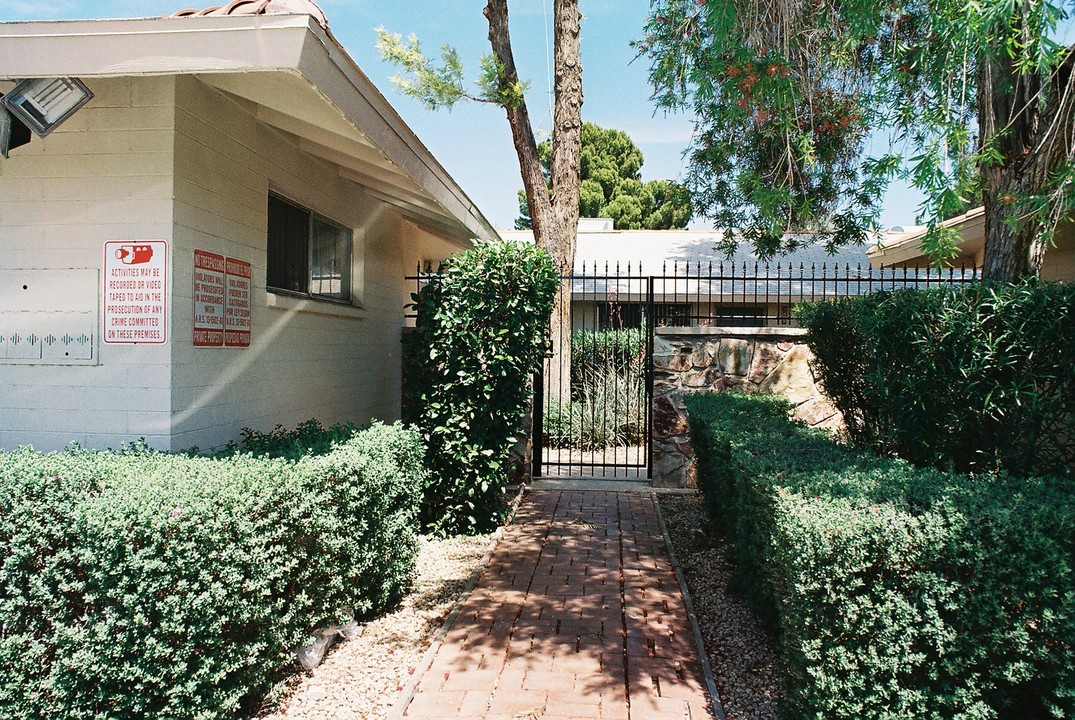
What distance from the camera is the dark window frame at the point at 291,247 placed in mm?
5883

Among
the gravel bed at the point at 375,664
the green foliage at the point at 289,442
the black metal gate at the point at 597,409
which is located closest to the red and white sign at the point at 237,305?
Answer: the green foliage at the point at 289,442

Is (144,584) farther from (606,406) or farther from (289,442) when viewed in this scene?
(606,406)

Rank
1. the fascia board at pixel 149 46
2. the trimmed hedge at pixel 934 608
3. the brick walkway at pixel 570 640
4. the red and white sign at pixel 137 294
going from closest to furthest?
the trimmed hedge at pixel 934 608
the fascia board at pixel 149 46
the brick walkway at pixel 570 640
the red and white sign at pixel 137 294

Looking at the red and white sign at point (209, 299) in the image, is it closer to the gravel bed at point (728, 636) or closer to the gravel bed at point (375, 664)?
the gravel bed at point (375, 664)

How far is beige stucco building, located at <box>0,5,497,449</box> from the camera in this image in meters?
3.62

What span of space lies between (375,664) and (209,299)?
246 centimetres

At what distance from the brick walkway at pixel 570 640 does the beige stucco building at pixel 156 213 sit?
212cm

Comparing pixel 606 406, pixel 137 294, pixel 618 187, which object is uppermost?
pixel 618 187

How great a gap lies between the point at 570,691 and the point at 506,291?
12.3 ft

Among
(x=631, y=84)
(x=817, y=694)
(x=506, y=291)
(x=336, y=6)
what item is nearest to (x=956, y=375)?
(x=817, y=694)

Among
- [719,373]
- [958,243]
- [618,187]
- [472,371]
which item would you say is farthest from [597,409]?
[618,187]

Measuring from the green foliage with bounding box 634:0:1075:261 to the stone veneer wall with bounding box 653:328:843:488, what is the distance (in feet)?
6.90

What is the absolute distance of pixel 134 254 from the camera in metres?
4.23

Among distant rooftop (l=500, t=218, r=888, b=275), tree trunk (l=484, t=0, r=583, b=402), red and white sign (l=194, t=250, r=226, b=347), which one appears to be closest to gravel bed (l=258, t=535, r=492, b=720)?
red and white sign (l=194, t=250, r=226, b=347)
